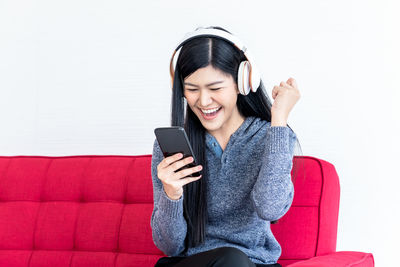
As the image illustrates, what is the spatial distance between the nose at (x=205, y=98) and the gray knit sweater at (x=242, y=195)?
0.17 m

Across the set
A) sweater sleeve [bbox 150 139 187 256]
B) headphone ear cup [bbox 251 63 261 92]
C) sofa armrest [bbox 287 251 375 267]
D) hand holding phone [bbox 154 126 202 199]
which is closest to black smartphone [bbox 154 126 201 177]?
hand holding phone [bbox 154 126 202 199]

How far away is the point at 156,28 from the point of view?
2143 mm

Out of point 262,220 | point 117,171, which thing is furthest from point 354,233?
point 117,171

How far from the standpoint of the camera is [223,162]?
1.49 meters

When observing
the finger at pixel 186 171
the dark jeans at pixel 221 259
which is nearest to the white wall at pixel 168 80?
the finger at pixel 186 171

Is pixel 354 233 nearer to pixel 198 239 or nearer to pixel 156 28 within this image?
pixel 198 239

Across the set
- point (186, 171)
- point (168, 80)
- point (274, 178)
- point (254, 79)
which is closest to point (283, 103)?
point (254, 79)

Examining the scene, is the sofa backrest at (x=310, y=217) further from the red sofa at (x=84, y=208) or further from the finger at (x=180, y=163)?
the finger at (x=180, y=163)

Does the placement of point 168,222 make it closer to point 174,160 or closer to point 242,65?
point 174,160

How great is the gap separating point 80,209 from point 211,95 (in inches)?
30.4

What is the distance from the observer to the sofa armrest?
123cm

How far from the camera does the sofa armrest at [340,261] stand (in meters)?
1.23

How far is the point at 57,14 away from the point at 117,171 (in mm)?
802

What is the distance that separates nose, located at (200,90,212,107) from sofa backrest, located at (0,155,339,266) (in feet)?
1.52
